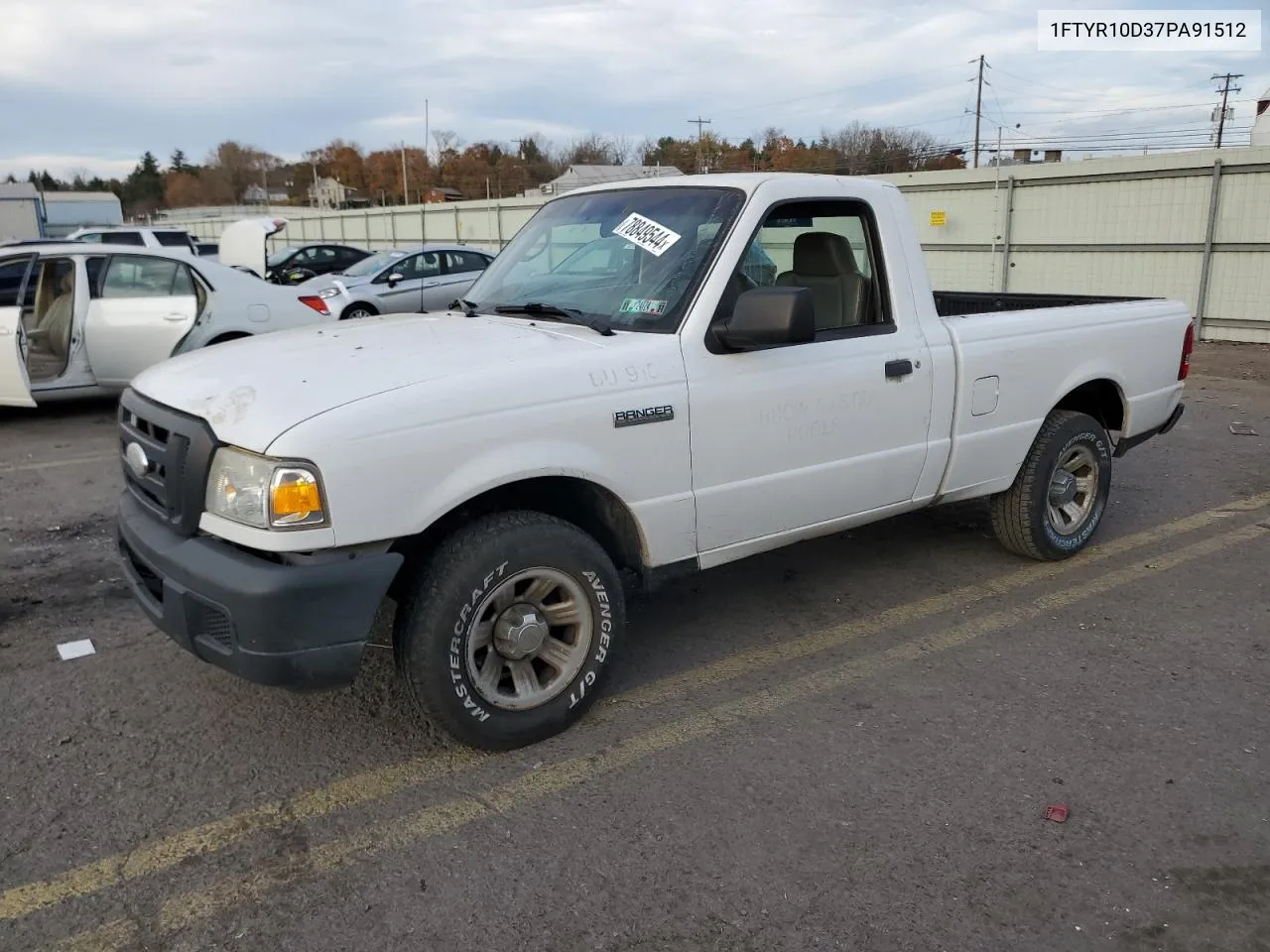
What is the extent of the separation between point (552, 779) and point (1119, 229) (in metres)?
15.1

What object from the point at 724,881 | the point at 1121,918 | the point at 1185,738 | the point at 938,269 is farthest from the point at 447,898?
the point at 938,269

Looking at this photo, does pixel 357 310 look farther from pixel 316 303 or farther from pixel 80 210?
pixel 80 210

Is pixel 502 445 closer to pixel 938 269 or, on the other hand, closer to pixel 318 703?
pixel 318 703

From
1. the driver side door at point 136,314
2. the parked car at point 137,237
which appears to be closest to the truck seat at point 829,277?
the driver side door at point 136,314

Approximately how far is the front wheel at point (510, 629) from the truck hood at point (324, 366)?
1.80 ft

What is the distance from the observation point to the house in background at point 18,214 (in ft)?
108

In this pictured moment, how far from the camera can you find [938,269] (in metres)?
18.1

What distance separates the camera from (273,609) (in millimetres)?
2842

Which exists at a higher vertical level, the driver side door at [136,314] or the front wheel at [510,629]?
the driver side door at [136,314]

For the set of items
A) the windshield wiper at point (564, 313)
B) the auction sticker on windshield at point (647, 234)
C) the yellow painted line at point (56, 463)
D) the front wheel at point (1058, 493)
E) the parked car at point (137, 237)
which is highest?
the auction sticker on windshield at point (647, 234)

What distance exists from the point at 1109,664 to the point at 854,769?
4.93ft

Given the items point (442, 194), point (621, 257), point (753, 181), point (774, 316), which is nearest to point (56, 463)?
point (621, 257)

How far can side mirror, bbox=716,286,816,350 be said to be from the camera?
3436 millimetres

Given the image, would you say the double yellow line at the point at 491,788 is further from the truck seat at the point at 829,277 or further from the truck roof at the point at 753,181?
the truck roof at the point at 753,181
